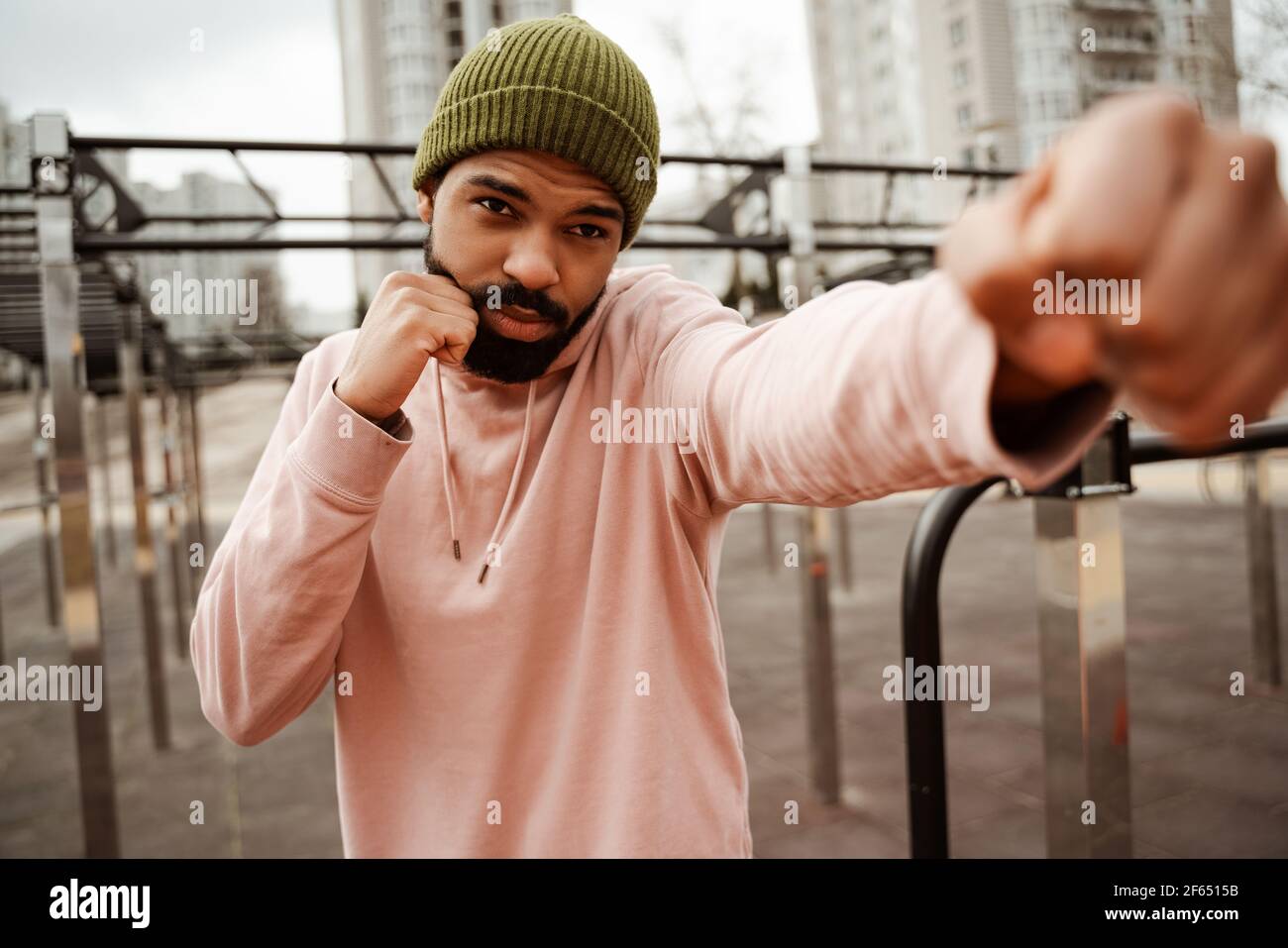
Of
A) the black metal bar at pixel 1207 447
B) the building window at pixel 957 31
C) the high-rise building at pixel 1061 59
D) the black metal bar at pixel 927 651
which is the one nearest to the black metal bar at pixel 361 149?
the black metal bar at pixel 1207 447

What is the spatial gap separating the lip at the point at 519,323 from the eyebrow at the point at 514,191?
15 cm

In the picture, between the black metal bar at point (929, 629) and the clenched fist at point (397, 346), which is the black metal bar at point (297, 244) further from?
the clenched fist at point (397, 346)

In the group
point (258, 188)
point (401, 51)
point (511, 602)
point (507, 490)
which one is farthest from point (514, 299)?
point (401, 51)

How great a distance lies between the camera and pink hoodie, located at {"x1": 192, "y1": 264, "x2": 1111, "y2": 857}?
41.3 inches

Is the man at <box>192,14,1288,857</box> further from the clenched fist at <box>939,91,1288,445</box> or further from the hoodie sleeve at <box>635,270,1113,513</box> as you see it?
the clenched fist at <box>939,91,1288,445</box>

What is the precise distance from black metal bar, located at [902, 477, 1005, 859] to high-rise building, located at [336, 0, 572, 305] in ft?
95.4

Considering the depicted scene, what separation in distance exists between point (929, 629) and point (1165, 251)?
4.57ft

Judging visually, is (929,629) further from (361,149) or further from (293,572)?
(361,149)

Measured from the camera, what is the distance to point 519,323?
1126 millimetres

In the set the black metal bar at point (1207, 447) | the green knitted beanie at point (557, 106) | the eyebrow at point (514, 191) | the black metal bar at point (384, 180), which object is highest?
the black metal bar at point (384, 180)

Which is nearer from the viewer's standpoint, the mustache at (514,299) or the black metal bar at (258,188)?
the mustache at (514,299)

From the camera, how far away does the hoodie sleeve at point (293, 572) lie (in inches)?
39.7
